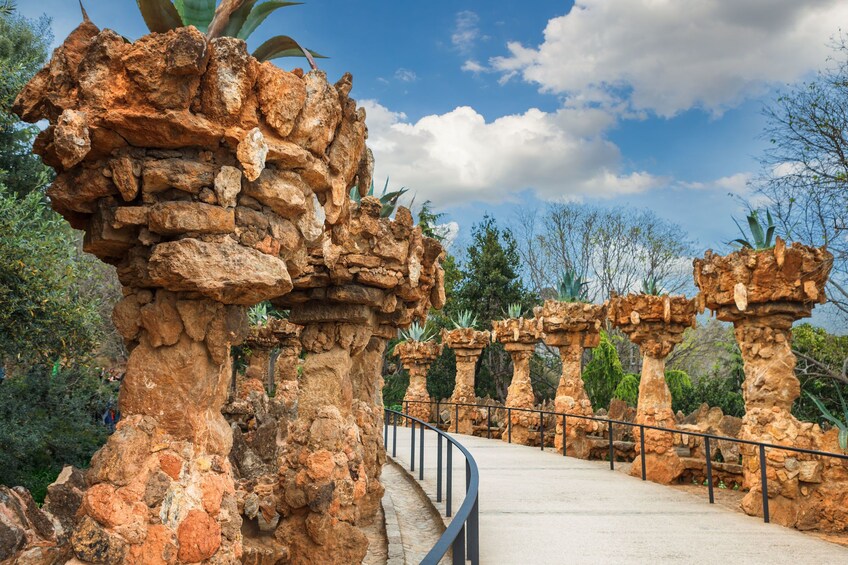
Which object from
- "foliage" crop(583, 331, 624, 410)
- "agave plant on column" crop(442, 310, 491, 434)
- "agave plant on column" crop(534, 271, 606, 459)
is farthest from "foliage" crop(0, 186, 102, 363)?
"foliage" crop(583, 331, 624, 410)

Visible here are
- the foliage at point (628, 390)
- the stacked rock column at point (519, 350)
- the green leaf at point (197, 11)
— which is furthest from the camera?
the foliage at point (628, 390)

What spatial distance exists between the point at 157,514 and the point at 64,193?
171 centimetres

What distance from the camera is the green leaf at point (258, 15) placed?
11.8 ft

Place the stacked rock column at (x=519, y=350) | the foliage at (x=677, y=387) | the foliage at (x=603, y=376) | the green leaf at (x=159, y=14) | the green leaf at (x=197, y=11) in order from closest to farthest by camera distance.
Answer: the green leaf at (x=159, y=14) < the green leaf at (x=197, y=11) < the stacked rock column at (x=519, y=350) < the foliage at (x=677, y=387) < the foliage at (x=603, y=376)

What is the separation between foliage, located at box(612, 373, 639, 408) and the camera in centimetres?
1911

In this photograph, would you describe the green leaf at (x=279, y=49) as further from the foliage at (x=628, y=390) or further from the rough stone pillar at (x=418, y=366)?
the foliage at (x=628, y=390)

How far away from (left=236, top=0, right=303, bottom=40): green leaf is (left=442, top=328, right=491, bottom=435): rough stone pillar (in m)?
14.3

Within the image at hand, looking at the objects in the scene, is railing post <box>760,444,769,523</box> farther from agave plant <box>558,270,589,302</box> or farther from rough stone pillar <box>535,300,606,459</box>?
agave plant <box>558,270,589,302</box>

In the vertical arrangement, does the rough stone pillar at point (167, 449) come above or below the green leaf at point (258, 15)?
below

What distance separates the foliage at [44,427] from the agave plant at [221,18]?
687cm

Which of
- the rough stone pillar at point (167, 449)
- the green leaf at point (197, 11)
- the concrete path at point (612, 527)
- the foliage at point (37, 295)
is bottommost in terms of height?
the concrete path at point (612, 527)

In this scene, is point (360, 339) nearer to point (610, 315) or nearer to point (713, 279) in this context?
point (713, 279)

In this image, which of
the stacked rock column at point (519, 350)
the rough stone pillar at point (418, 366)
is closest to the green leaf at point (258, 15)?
the stacked rock column at point (519, 350)

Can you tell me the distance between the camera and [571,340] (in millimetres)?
13492
